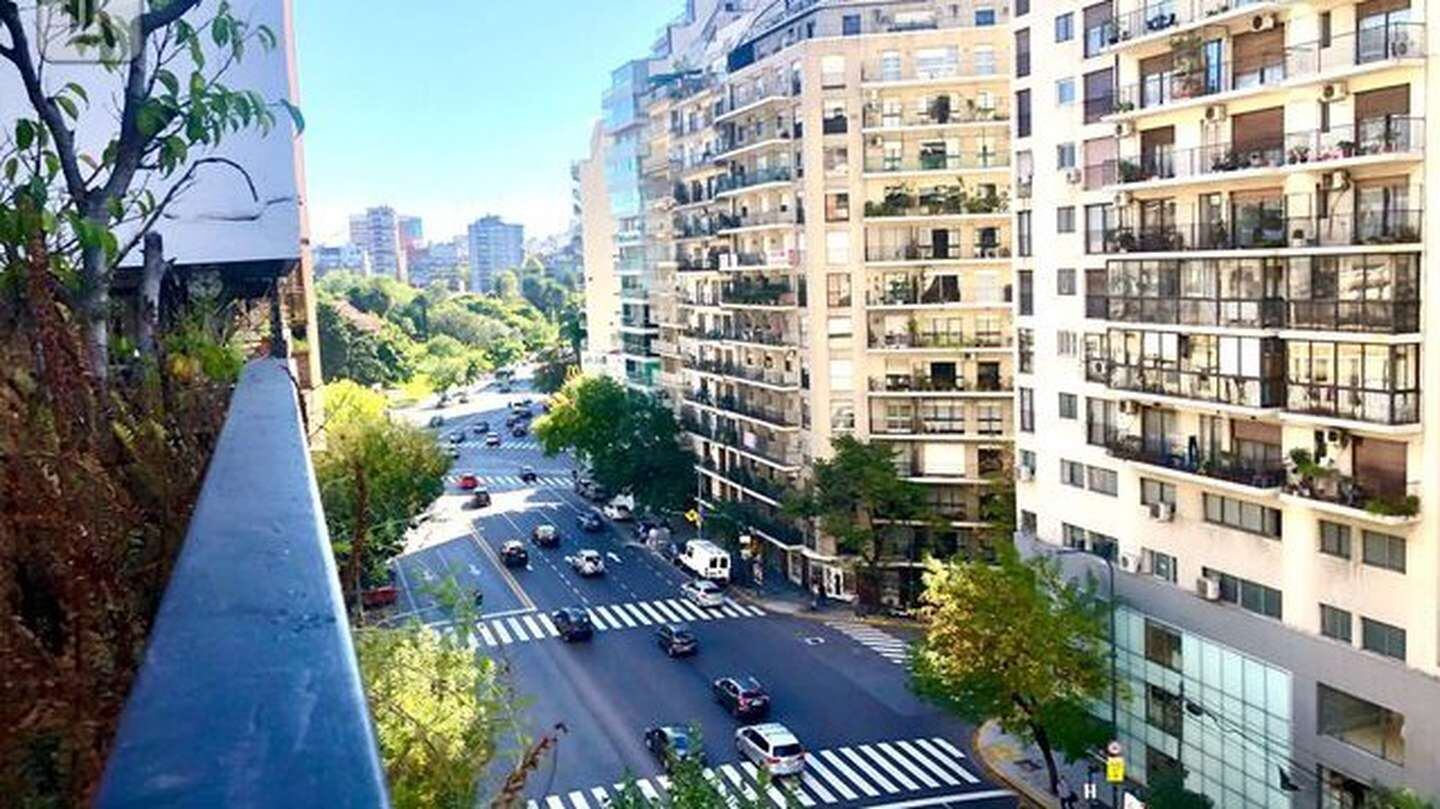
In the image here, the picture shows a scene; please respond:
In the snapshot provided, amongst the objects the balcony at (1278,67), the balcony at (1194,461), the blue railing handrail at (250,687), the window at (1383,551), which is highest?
the balcony at (1278,67)

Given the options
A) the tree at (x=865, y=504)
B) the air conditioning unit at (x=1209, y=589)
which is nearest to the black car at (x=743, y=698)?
the tree at (x=865, y=504)

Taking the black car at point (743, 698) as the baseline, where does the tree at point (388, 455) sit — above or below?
above

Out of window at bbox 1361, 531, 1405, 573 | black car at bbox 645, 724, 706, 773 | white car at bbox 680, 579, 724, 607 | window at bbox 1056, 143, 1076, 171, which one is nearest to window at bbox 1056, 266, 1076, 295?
window at bbox 1056, 143, 1076, 171

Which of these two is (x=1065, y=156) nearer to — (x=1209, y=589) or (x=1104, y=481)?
(x=1104, y=481)

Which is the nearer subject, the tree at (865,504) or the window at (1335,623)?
the window at (1335,623)

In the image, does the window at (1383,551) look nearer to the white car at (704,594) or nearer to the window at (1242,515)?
the window at (1242,515)

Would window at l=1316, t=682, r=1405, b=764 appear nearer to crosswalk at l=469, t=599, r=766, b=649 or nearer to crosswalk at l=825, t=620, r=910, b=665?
crosswalk at l=825, t=620, r=910, b=665
